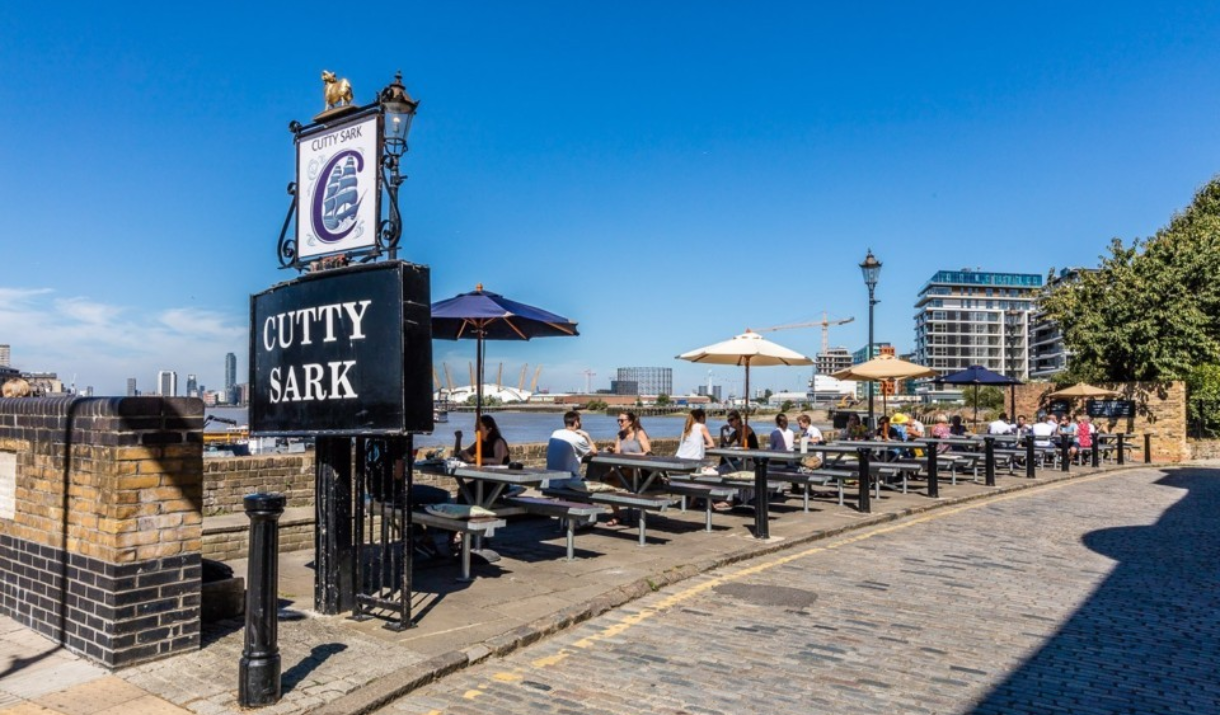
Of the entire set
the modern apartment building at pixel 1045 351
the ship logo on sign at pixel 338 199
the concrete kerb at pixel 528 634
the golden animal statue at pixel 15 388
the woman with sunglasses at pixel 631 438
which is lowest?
the concrete kerb at pixel 528 634

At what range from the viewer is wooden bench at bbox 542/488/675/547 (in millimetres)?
8633

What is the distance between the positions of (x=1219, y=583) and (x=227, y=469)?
10.6 metres

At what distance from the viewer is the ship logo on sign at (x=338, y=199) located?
5980mm

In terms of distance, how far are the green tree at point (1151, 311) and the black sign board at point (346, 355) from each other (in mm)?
26244

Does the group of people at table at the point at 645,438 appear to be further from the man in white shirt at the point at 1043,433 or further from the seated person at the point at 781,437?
the man in white shirt at the point at 1043,433

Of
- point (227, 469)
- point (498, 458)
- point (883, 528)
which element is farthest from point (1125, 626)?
point (227, 469)

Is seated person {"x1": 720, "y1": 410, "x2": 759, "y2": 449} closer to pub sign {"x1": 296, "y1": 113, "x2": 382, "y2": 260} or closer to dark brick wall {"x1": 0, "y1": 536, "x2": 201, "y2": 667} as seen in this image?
pub sign {"x1": 296, "y1": 113, "x2": 382, "y2": 260}

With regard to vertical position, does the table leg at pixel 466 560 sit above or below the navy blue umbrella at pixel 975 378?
below

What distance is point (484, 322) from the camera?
9.69 m

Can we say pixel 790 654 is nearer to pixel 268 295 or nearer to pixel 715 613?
pixel 715 613

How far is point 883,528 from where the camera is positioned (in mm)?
10766

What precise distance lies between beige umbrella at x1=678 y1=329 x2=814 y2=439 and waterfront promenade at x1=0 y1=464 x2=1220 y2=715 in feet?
→ 13.0

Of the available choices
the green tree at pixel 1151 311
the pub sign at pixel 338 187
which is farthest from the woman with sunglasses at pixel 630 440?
the green tree at pixel 1151 311

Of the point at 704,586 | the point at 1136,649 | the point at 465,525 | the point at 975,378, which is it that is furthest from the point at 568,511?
the point at 975,378
